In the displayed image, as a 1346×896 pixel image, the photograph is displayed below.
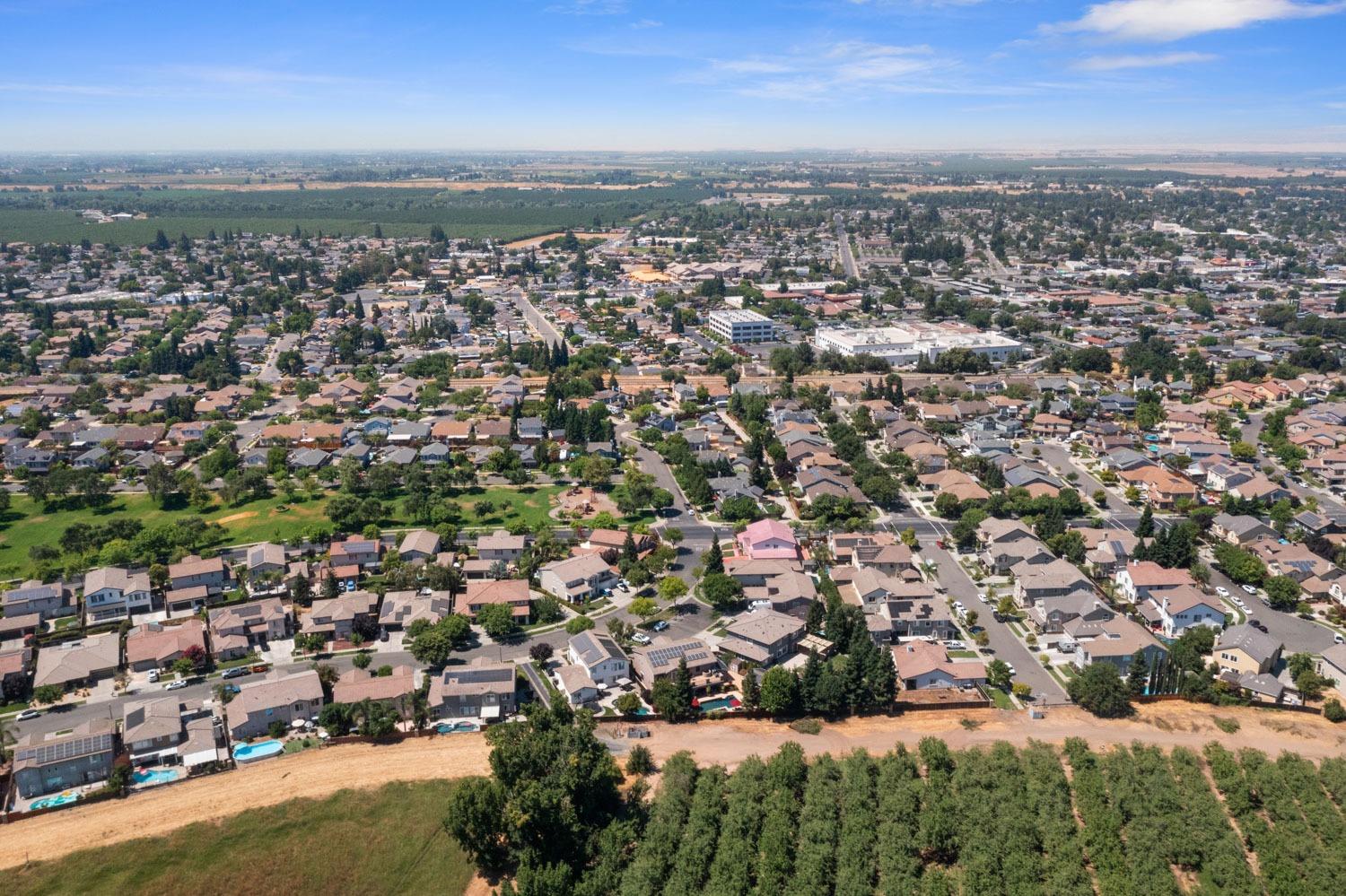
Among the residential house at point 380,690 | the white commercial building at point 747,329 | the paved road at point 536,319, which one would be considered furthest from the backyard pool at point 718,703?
the white commercial building at point 747,329

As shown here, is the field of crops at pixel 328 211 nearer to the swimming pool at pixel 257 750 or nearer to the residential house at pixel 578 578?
the residential house at pixel 578 578

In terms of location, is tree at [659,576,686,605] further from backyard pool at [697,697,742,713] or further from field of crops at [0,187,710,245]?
field of crops at [0,187,710,245]

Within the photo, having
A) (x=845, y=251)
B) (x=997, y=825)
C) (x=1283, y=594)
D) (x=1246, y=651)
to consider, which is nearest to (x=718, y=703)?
(x=997, y=825)

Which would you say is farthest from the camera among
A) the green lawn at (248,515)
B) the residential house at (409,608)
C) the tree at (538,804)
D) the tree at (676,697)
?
the green lawn at (248,515)

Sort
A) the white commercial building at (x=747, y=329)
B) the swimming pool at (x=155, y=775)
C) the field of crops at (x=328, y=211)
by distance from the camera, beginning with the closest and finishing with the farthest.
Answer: the swimming pool at (x=155, y=775) < the white commercial building at (x=747, y=329) < the field of crops at (x=328, y=211)

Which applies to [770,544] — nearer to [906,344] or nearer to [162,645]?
[162,645]

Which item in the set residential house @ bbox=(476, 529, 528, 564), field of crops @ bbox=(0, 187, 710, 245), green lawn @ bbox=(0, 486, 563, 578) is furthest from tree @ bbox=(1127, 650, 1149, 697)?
field of crops @ bbox=(0, 187, 710, 245)

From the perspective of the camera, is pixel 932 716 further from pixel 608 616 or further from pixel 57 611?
pixel 57 611
